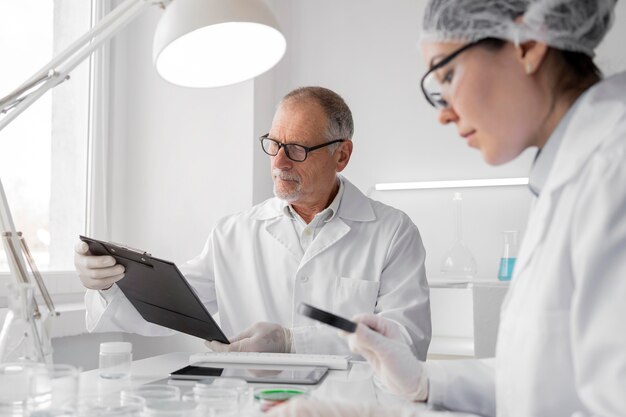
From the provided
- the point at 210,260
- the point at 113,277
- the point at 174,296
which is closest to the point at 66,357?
the point at 210,260

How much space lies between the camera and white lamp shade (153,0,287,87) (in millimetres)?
1273

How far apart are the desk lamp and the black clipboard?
0.82 feet

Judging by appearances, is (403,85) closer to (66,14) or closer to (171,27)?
(66,14)

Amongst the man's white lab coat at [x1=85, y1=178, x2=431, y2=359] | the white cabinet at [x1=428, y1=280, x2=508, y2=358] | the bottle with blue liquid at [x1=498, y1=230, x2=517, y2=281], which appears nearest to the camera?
the man's white lab coat at [x1=85, y1=178, x2=431, y2=359]

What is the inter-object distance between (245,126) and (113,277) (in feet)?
4.30

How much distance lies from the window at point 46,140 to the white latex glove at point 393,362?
1463 millimetres

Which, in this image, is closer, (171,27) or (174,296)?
(171,27)

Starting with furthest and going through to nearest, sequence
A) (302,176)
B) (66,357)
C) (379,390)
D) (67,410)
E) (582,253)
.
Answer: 1. (66,357)
2. (302,176)
3. (379,390)
4. (67,410)
5. (582,253)

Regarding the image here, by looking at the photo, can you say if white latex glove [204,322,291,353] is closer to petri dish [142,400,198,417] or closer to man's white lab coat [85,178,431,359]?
man's white lab coat [85,178,431,359]

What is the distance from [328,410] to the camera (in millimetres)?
814

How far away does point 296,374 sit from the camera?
1.26 m

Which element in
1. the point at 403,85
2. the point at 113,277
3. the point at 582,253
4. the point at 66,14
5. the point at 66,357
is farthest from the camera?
the point at 403,85

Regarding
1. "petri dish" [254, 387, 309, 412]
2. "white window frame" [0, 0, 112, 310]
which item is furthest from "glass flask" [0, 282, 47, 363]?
"white window frame" [0, 0, 112, 310]

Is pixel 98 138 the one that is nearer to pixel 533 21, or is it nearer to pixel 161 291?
pixel 161 291
